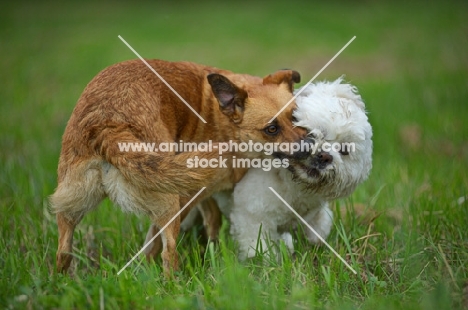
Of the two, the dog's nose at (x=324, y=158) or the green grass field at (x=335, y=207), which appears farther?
the dog's nose at (x=324, y=158)

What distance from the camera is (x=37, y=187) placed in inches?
207

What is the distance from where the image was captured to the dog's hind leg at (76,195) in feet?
12.1

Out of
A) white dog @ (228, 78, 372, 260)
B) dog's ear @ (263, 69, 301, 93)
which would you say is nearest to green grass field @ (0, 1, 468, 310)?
white dog @ (228, 78, 372, 260)

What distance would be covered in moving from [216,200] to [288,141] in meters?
1.01

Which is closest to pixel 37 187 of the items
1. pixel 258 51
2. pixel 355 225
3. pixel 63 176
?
pixel 63 176

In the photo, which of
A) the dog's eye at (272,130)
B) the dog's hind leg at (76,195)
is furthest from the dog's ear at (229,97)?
the dog's hind leg at (76,195)

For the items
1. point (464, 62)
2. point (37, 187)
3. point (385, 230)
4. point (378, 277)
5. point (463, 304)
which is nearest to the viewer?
point (463, 304)

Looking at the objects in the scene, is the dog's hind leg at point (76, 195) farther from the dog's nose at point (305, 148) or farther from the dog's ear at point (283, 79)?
the dog's ear at point (283, 79)

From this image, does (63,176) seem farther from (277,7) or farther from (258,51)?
(277,7)

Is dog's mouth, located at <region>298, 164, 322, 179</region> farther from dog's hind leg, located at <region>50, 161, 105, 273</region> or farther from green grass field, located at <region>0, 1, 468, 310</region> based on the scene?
dog's hind leg, located at <region>50, 161, 105, 273</region>

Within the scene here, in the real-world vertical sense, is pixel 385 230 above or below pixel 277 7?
below

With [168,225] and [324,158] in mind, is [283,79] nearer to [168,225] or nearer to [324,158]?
[324,158]

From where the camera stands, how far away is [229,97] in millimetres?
4379

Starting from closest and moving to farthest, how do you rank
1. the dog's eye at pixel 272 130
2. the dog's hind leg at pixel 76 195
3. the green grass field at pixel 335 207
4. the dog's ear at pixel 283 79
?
the green grass field at pixel 335 207 < the dog's hind leg at pixel 76 195 < the dog's eye at pixel 272 130 < the dog's ear at pixel 283 79
